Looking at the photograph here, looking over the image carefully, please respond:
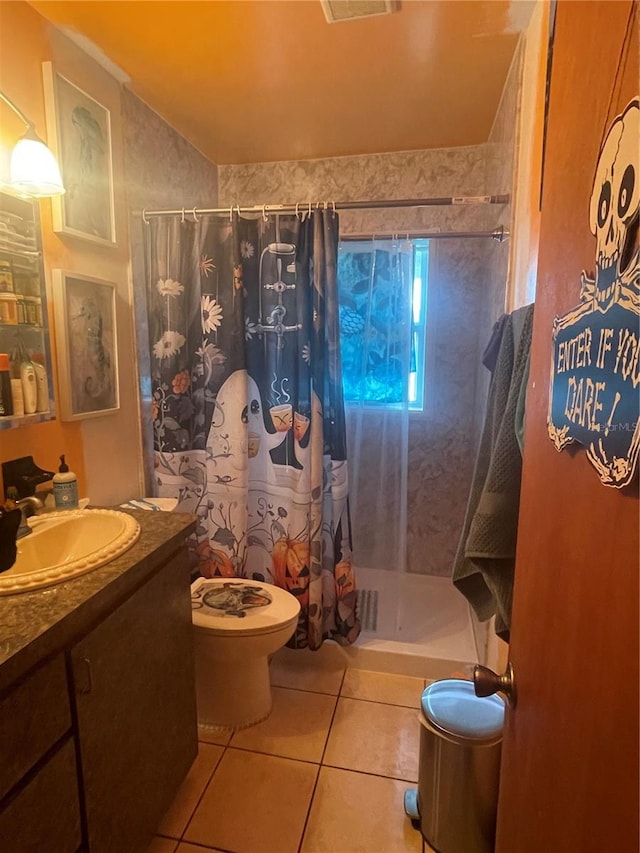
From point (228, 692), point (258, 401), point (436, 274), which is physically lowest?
point (228, 692)

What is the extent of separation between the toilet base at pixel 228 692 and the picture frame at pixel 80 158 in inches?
63.7

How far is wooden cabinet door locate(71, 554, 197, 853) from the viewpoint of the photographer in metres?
1.02

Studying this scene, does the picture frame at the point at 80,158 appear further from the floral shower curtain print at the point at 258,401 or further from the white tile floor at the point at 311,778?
the white tile floor at the point at 311,778

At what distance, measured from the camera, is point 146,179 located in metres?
2.04

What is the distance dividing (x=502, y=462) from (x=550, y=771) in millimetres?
623

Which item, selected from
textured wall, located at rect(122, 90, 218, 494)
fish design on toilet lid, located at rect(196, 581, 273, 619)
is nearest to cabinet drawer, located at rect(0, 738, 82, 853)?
fish design on toilet lid, located at rect(196, 581, 273, 619)

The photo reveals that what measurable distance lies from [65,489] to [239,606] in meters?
0.74

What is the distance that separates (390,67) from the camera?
1.72m

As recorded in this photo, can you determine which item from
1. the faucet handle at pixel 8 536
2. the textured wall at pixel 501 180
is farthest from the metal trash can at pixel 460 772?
the textured wall at pixel 501 180

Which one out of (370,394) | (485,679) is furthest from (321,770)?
(370,394)

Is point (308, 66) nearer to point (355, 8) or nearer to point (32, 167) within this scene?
point (355, 8)

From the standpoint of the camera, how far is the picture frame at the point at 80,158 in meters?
1.54

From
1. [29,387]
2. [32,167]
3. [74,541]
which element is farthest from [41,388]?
[32,167]

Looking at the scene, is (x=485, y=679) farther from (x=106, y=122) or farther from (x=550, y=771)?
(x=106, y=122)
